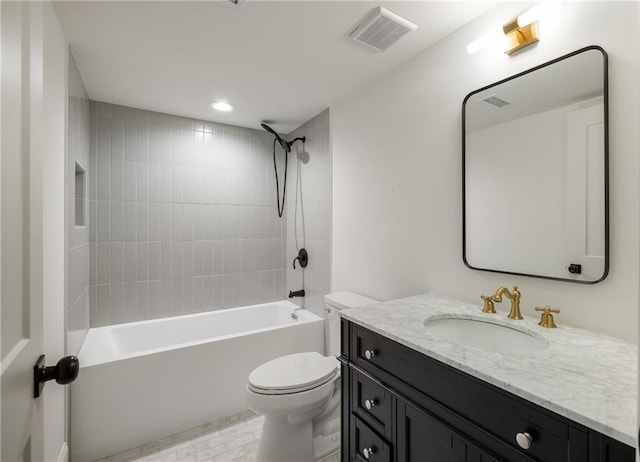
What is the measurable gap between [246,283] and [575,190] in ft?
8.83

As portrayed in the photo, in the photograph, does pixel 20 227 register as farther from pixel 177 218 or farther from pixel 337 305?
pixel 177 218

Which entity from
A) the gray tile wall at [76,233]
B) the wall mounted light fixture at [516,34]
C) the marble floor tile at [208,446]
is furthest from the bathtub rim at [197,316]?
the wall mounted light fixture at [516,34]

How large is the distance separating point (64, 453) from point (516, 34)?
9.70 ft

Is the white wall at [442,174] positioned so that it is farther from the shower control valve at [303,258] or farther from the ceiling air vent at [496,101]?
the shower control valve at [303,258]

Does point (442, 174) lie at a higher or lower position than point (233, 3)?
lower

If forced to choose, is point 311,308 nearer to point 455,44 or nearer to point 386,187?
point 386,187

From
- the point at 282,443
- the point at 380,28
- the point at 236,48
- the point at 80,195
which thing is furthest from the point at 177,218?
the point at 380,28

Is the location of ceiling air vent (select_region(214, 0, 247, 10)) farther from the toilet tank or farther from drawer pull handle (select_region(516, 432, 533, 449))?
drawer pull handle (select_region(516, 432, 533, 449))

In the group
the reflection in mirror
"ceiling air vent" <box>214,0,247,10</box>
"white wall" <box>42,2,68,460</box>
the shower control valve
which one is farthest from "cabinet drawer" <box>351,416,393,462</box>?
"ceiling air vent" <box>214,0,247,10</box>

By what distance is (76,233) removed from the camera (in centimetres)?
185

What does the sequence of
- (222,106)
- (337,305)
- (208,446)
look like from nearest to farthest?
(208,446)
(337,305)
(222,106)

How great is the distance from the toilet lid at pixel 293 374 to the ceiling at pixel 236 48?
1.80 meters

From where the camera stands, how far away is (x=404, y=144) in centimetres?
181

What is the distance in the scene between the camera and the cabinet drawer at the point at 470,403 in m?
0.65
